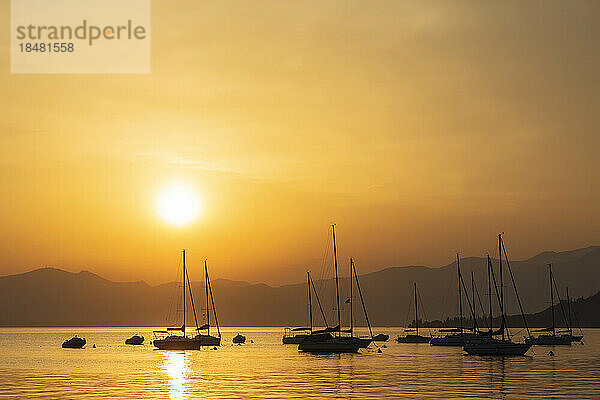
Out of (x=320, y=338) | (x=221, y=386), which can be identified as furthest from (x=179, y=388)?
(x=320, y=338)

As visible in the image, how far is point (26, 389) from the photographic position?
74.9 m

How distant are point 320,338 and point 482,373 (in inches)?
1946

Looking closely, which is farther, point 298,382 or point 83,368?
point 83,368

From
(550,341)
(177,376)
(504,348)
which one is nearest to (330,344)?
(504,348)

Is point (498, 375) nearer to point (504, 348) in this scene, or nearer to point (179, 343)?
point (504, 348)

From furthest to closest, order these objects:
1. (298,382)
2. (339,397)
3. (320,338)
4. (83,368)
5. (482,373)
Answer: (320,338) < (83,368) < (482,373) < (298,382) < (339,397)

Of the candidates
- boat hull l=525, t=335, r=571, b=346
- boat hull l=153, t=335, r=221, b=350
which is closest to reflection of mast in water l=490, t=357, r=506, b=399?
boat hull l=525, t=335, r=571, b=346

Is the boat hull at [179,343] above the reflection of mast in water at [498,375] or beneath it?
above

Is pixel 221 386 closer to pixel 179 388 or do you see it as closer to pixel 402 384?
pixel 179 388

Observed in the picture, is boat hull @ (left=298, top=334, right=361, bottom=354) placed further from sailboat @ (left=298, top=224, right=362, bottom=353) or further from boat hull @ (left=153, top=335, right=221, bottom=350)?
boat hull @ (left=153, top=335, right=221, bottom=350)

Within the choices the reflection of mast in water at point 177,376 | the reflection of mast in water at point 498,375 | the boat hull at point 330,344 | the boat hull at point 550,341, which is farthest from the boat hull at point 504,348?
the boat hull at point 550,341

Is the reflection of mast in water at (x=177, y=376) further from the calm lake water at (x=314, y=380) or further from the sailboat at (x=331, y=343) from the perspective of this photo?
the sailboat at (x=331, y=343)

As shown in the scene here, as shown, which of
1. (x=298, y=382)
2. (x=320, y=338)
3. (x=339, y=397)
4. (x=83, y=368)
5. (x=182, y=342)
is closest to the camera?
(x=339, y=397)

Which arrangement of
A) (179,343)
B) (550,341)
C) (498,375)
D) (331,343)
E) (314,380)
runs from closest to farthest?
(314,380)
(498,375)
(331,343)
(179,343)
(550,341)
